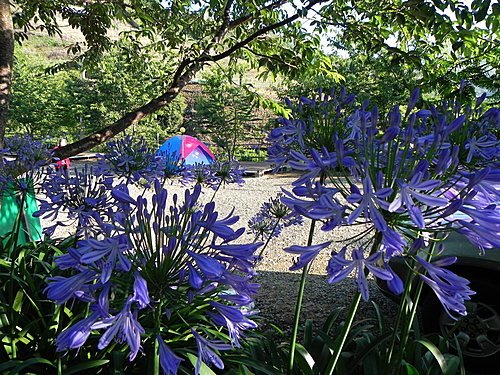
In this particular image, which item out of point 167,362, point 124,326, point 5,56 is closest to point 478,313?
point 167,362

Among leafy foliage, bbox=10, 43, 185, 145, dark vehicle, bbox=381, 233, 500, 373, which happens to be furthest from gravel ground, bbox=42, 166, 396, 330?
leafy foliage, bbox=10, 43, 185, 145

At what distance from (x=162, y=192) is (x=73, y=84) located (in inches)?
936

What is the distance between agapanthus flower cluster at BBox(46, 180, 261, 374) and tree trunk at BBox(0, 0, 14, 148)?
7.28 ft

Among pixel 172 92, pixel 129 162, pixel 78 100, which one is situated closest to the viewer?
pixel 129 162

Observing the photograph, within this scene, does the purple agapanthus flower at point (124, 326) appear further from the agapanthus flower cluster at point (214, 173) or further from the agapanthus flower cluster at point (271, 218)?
the agapanthus flower cluster at point (271, 218)

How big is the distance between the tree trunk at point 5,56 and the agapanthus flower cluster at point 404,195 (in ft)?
8.55

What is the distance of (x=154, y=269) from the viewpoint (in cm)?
123

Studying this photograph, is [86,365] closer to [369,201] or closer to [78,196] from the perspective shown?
[78,196]

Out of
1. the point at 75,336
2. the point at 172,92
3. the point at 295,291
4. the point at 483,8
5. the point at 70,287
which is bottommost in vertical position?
the point at 295,291

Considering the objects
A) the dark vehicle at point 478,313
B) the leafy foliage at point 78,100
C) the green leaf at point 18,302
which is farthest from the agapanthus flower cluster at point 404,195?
the leafy foliage at point 78,100

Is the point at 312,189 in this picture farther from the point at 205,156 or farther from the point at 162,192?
the point at 205,156

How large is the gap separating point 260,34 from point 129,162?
7.63 feet

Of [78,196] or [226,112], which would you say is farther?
[226,112]

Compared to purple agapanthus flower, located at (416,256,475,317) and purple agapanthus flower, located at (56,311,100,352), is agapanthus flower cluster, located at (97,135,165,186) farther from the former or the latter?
purple agapanthus flower, located at (416,256,475,317)
